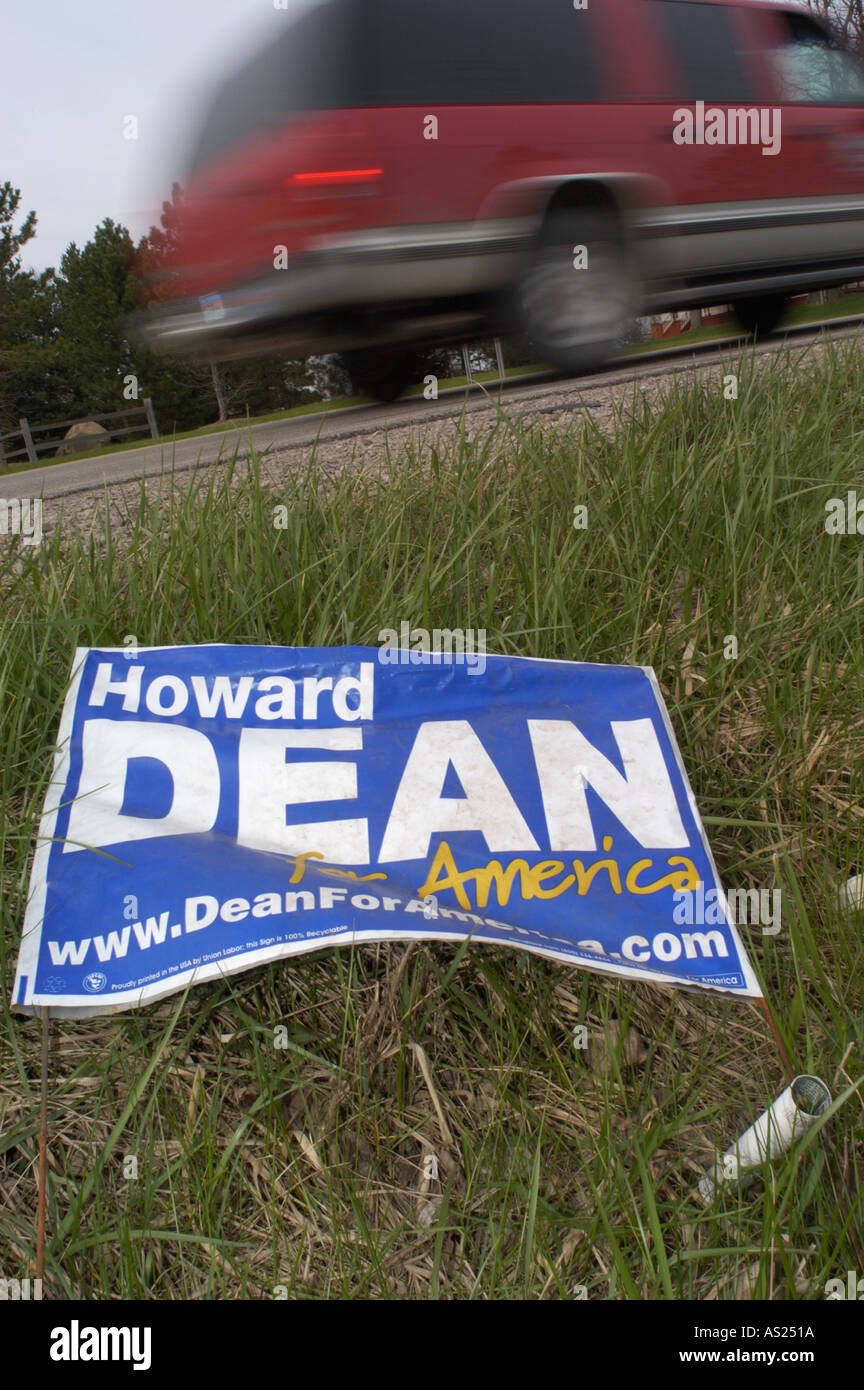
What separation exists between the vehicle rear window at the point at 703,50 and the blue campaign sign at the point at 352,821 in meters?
4.84

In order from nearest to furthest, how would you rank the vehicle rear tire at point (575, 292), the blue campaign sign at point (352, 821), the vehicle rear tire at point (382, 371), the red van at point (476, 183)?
the blue campaign sign at point (352, 821) → the red van at point (476, 183) → the vehicle rear tire at point (575, 292) → the vehicle rear tire at point (382, 371)

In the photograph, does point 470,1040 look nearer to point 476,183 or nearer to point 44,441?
point 476,183

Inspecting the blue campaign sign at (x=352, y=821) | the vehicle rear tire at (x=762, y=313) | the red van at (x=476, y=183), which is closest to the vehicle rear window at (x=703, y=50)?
the red van at (x=476, y=183)

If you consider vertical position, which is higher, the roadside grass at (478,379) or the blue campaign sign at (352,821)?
the roadside grass at (478,379)

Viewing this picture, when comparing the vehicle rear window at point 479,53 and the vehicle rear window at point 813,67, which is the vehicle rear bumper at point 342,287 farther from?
the vehicle rear window at point 813,67

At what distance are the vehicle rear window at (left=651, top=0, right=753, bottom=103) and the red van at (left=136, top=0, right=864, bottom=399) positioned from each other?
0.01 m

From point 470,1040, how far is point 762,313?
7.24 m

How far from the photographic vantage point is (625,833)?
198 cm

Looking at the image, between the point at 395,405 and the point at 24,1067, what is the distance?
459 centimetres

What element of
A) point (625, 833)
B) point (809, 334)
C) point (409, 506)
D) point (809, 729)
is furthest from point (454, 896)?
point (809, 334)

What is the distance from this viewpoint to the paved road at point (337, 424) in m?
4.11

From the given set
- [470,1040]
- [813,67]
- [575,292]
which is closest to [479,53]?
[575,292]

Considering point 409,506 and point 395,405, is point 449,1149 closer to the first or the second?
point 409,506
